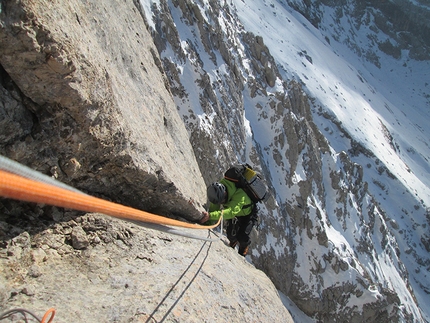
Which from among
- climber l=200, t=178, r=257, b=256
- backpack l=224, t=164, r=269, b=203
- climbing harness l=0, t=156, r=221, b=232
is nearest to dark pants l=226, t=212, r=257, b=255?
climber l=200, t=178, r=257, b=256

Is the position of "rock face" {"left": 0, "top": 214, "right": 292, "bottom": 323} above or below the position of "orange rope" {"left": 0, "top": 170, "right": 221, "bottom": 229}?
below

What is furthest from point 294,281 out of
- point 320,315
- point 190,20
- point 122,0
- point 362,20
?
point 362,20

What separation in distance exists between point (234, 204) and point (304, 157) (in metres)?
29.3

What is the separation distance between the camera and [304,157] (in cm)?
3409

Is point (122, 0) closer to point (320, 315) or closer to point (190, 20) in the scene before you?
point (190, 20)

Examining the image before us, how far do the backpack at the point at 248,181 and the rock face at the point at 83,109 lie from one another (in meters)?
1.34

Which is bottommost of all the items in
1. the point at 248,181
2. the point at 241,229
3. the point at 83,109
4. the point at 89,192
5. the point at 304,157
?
the point at 304,157

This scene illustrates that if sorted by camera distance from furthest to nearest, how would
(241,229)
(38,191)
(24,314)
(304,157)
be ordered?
(304,157)
(241,229)
(24,314)
(38,191)

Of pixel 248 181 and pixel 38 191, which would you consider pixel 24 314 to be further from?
pixel 248 181

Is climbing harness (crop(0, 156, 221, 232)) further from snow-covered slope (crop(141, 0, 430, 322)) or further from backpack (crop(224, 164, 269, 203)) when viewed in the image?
snow-covered slope (crop(141, 0, 430, 322))

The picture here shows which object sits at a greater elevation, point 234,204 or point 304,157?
point 234,204

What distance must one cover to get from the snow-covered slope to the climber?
1486 cm

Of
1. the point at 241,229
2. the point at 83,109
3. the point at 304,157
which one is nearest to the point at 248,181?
the point at 241,229

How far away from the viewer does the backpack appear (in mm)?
6500
